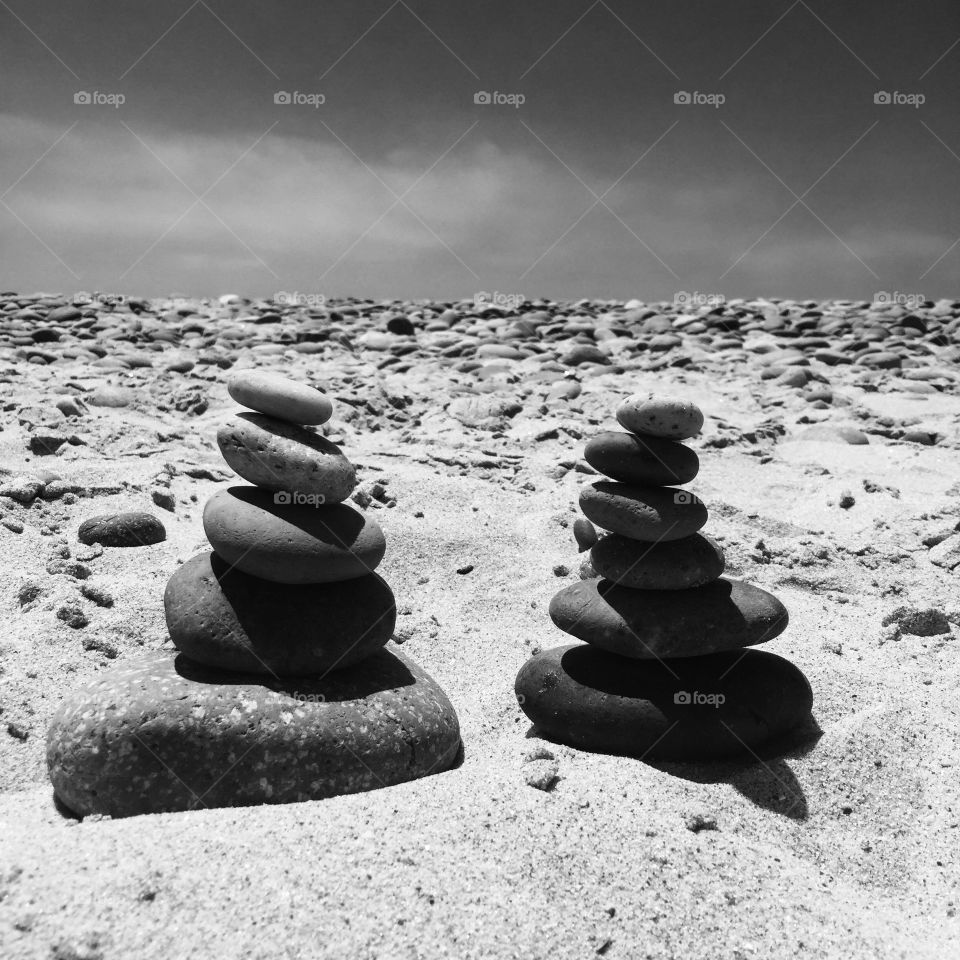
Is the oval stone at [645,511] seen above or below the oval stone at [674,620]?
above

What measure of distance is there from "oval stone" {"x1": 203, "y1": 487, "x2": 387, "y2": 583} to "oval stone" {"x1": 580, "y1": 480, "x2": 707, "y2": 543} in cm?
89

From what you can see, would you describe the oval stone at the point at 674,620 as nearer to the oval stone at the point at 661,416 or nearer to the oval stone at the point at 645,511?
the oval stone at the point at 645,511

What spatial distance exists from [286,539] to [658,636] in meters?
1.46

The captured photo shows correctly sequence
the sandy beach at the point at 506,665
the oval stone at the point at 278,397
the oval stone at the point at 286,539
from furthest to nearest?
the oval stone at the point at 278,397
the oval stone at the point at 286,539
the sandy beach at the point at 506,665

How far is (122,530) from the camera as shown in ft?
15.5

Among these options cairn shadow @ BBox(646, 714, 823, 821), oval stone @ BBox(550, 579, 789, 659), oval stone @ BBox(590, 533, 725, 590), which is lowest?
cairn shadow @ BBox(646, 714, 823, 821)

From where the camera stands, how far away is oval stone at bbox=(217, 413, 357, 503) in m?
3.35

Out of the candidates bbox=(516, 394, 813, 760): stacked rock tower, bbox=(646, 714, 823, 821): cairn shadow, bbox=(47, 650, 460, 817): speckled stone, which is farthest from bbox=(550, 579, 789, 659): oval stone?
bbox=(47, 650, 460, 817): speckled stone

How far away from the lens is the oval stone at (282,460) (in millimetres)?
3346

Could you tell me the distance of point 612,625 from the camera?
3.57 meters

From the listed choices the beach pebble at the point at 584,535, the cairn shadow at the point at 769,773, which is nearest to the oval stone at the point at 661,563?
the cairn shadow at the point at 769,773

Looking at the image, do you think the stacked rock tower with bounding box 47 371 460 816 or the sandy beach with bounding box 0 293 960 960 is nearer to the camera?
the sandy beach with bounding box 0 293 960 960

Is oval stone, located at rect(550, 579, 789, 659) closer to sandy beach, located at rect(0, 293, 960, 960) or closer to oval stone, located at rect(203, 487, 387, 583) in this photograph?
sandy beach, located at rect(0, 293, 960, 960)

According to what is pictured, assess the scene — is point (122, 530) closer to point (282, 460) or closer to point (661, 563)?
point (282, 460)
